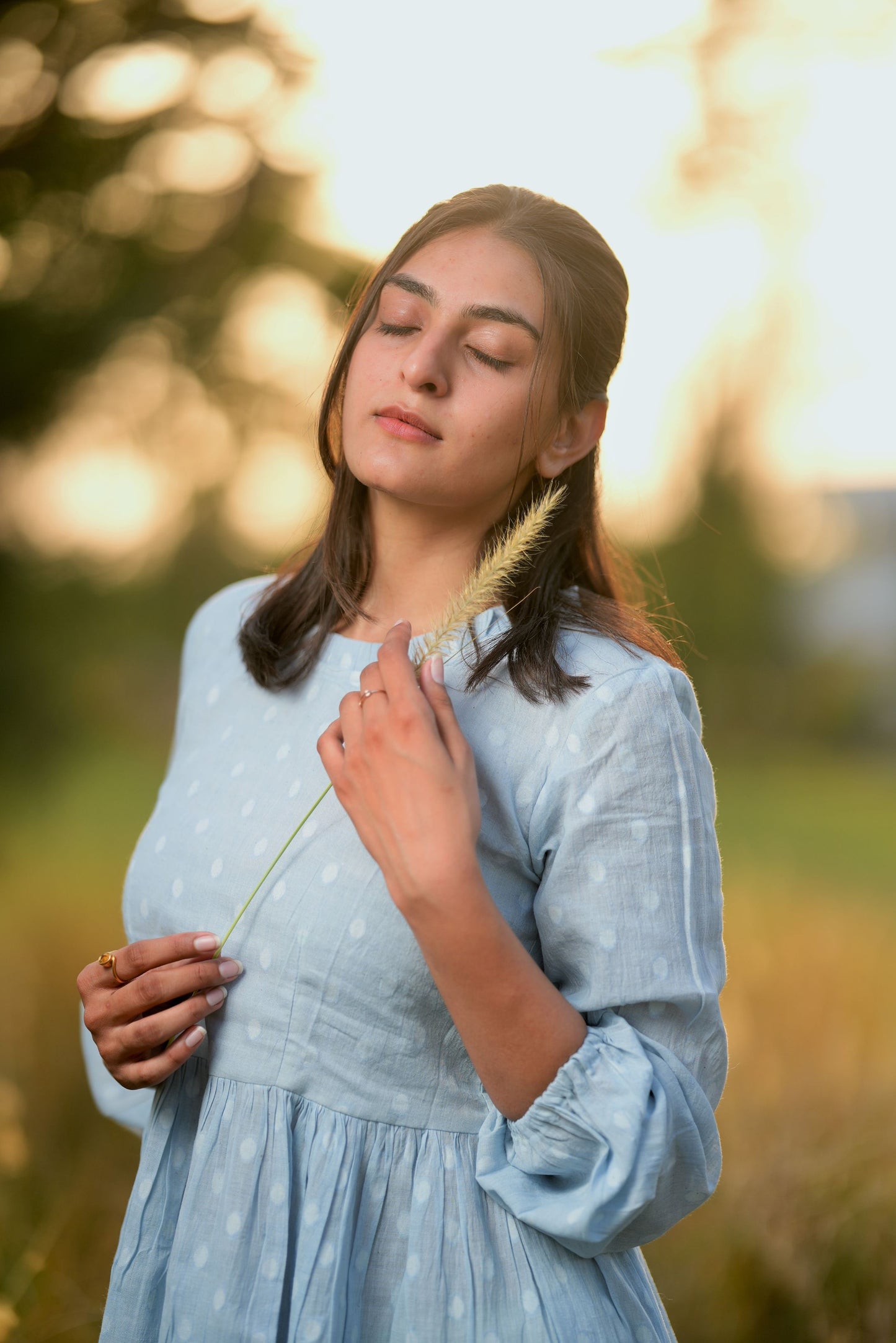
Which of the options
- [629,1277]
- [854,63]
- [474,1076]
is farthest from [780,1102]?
[854,63]

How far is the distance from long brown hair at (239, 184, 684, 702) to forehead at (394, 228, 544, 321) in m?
0.02

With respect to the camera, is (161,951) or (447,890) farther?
(161,951)

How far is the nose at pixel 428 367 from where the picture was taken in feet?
3.91

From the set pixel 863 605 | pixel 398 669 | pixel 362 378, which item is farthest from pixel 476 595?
pixel 863 605

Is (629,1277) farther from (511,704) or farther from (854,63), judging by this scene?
(854,63)

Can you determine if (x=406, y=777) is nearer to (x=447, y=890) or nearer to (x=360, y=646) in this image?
(x=447, y=890)

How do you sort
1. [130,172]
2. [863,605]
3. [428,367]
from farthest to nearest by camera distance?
[863,605] < [130,172] < [428,367]

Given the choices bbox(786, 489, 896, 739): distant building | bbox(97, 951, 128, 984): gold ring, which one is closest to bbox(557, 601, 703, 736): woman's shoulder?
bbox(97, 951, 128, 984): gold ring

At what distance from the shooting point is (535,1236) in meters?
1.09

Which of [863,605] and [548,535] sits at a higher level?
[548,535]

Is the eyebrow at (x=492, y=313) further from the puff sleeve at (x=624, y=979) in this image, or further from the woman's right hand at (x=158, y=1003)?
the woman's right hand at (x=158, y=1003)

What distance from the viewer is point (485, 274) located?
1.25 m

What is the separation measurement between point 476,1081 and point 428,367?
2.55 ft

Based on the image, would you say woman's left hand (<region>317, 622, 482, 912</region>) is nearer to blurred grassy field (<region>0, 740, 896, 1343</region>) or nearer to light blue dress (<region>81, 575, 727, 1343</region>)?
light blue dress (<region>81, 575, 727, 1343</region>)
